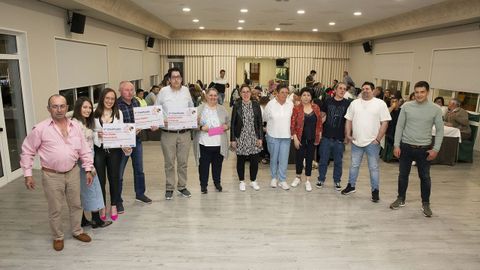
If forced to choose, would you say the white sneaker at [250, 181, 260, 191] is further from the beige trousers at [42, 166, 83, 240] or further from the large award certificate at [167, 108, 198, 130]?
the beige trousers at [42, 166, 83, 240]

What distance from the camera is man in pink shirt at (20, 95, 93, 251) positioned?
9.73 ft

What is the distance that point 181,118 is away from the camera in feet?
13.7

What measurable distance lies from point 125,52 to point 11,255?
318 inches

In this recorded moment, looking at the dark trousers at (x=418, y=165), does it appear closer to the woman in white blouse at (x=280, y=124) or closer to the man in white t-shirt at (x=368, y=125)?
the man in white t-shirt at (x=368, y=125)

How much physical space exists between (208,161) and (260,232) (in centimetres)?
139

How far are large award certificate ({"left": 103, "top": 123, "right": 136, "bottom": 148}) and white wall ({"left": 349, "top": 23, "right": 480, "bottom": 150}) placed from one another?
25.9ft

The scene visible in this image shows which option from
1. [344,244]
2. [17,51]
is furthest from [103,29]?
[344,244]

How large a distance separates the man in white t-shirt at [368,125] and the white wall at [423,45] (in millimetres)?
4983

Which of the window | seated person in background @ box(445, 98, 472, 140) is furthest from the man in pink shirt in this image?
seated person in background @ box(445, 98, 472, 140)

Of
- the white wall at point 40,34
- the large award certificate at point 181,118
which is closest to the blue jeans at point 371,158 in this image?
the large award certificate at point 181,118

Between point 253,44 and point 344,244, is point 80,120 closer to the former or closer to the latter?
point 344,244

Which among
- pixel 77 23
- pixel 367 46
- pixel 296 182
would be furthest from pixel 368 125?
pixel 367 46

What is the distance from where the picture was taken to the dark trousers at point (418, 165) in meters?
4.00

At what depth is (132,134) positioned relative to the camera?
363 cm
